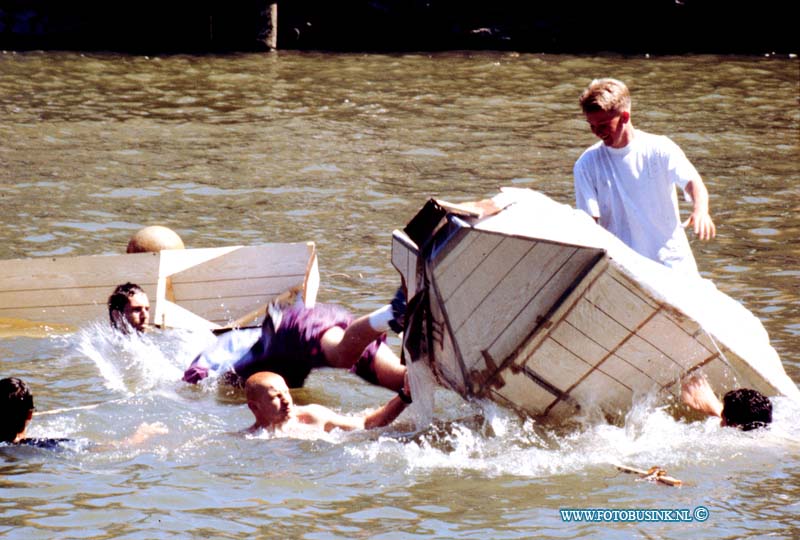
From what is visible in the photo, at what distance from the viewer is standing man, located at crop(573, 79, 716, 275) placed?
7562mm

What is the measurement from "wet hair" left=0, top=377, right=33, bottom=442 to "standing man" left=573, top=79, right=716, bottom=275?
338cm

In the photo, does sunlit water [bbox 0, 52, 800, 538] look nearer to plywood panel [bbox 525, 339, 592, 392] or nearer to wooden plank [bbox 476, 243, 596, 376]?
plywood panel [bbox 525, 339, 592, 392]

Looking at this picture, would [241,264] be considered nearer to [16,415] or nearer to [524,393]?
[16,415]

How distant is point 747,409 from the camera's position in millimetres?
7414

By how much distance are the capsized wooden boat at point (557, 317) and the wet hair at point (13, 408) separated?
2.24m

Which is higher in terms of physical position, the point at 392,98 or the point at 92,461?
the point at 392,98

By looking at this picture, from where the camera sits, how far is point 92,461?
7.73 meters

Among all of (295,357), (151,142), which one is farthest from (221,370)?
(151,142)

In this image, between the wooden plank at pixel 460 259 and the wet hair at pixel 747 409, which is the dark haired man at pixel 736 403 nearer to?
the wet hair at pixel 747 409

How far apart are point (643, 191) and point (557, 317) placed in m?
1.06

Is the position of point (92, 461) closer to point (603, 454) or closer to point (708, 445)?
point (603, 454)

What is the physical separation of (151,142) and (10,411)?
8.13m

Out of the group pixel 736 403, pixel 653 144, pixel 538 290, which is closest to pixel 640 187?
pixel 653 144

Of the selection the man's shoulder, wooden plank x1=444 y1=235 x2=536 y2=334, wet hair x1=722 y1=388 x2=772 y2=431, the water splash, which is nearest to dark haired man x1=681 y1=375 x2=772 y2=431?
wet hair x1=722 y1=388 x2=772 y2=431
